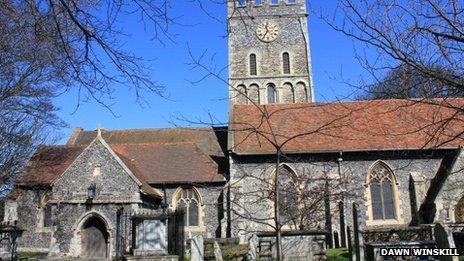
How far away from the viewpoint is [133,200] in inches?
780

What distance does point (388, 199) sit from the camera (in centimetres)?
2041

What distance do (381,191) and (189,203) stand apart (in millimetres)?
9014

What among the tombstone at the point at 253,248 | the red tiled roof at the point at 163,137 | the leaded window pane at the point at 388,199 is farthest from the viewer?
the red tiled roof at the point at 163,137

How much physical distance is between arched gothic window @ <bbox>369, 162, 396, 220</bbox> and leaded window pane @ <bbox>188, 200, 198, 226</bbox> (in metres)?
8.26

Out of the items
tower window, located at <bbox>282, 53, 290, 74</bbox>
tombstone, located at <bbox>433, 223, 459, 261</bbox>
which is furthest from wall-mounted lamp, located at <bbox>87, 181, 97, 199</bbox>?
tower window, located at <bbox>282, 53, 290, 74</bbox>

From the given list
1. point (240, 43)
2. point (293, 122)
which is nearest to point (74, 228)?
point (293, 122)

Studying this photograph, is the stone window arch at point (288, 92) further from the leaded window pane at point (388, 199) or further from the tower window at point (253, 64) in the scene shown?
the leaded window pane at point (388, 199)

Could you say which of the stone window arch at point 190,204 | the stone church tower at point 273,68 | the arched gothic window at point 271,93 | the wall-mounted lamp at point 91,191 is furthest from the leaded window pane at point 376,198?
the arched gothic window at point 271,93

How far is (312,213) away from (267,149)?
3.61 m

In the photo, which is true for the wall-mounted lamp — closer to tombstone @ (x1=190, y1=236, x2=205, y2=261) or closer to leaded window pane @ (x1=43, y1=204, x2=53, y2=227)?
leaded window pane @ (x1=43, y1=204, x2=53, y2=227)

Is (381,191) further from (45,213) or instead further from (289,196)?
(45,213)

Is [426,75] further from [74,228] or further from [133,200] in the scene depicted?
[74,228]

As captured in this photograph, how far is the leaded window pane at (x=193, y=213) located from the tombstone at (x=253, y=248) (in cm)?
886

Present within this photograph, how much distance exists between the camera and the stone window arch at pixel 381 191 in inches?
798
